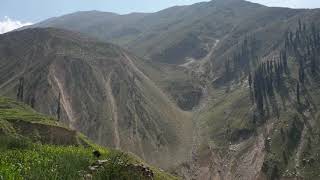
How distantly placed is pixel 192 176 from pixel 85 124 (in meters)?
45.5

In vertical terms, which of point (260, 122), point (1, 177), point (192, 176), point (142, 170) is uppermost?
point (1, 177)

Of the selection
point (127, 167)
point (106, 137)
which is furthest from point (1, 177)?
point (106, 137)

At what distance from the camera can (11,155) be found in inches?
3034

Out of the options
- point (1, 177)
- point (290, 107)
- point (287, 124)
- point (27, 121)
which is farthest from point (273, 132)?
point (1, 177)

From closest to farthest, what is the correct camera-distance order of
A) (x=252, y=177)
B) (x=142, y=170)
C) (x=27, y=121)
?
(x=142, y=170), (x=27, y=121), (x=252, y=177)

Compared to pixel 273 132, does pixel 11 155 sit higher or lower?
higher

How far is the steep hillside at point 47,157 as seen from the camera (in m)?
63.2

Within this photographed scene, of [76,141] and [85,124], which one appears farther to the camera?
[85,124]

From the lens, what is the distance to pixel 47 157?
263 ft

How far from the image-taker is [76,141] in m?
131

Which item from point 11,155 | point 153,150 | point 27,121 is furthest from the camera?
point 153,150

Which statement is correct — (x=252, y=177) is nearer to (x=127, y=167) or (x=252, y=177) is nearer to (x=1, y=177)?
(x=127, y=167)

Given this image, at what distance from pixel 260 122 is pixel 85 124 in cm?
6419

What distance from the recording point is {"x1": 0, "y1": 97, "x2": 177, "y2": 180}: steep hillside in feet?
207
